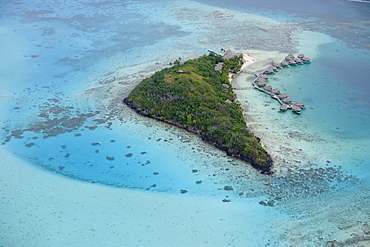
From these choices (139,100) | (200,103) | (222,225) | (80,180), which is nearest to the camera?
(222,225)

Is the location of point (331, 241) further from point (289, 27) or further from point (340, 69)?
point (289, 27)

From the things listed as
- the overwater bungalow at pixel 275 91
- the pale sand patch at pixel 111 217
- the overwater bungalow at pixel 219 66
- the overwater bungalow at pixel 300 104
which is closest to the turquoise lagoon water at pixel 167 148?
the pale sand patch at pixel 111 217

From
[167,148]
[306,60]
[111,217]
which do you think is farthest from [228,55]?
[111,217]

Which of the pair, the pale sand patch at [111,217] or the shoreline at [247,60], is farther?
the shoreline at [247,60]

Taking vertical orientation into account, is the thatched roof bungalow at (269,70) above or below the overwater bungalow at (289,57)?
below

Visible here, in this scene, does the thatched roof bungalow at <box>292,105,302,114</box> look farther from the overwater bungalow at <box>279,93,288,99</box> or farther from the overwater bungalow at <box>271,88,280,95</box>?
the overwater bungalow at <box>271,88,280,95</box>

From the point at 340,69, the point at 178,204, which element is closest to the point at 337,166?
the point at 178,204

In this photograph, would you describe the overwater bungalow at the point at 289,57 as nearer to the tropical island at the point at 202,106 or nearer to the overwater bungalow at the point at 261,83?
the overwater bungalow at the point at 261,83
